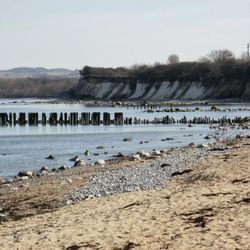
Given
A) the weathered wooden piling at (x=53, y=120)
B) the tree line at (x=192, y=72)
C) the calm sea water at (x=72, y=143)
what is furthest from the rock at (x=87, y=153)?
the tree line at (x=192, y=72)

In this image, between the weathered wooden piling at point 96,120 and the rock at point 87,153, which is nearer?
the rock at point 87,153

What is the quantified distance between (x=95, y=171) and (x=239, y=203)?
40.1 ft

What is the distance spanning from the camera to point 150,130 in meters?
55.8

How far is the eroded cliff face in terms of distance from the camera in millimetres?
131500

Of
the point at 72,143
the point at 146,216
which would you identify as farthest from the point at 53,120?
the point at 146,216

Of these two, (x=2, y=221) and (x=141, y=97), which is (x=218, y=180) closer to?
(x=2, y=221)

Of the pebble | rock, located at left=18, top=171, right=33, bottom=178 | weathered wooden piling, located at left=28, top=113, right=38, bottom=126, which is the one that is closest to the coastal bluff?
weathered wooden piling, located at left=28, top=113, right=38, bottom=126

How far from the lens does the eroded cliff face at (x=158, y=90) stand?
13150 centimetres

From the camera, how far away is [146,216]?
1444 cm

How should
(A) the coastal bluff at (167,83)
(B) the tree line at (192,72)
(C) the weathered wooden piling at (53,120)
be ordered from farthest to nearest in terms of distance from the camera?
1. (B) the tree line at (192,72)
2. (A) the coastal bluff at (167,83)
3. (C) the weathered wooden piling at (53,120)

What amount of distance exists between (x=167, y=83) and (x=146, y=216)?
140 metres

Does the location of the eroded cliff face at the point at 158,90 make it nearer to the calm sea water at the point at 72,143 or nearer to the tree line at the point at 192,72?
the tree line at the point at 192,72

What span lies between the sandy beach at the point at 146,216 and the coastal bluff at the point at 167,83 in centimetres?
10716

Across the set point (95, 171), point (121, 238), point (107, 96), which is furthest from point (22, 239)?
point (107, 96)
